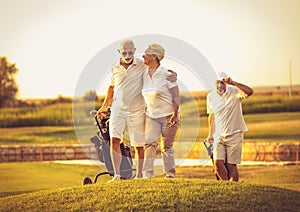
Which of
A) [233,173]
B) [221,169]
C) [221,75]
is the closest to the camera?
[221,75]

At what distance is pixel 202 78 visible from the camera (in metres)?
8.91

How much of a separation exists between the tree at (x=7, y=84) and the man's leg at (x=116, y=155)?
17155 millimetres

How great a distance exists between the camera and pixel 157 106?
8.77 metres

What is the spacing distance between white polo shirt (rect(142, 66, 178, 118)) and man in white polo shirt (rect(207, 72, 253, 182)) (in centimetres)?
57

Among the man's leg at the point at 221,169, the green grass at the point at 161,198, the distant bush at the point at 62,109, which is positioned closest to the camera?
the green grass at the point at 161,198

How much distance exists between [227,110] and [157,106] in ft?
2.67

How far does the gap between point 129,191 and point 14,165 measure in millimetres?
7349

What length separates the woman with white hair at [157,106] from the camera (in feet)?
28.5

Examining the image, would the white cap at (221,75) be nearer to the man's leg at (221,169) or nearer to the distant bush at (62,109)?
the man's leg at (221,169)

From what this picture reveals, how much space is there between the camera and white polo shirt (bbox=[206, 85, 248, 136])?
9031 mm

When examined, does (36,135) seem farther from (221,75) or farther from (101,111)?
(221,75)

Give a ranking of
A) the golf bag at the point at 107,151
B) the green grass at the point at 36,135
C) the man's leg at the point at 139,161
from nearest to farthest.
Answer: the man's leg at the point at 139,161 < the golf bag at the point at 107,151 < the green grass at the point at 36,135

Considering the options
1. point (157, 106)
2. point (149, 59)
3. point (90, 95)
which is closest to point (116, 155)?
point (157, 106)

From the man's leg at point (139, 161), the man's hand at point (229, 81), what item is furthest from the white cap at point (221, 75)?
the man's leg at point (139, 161)
